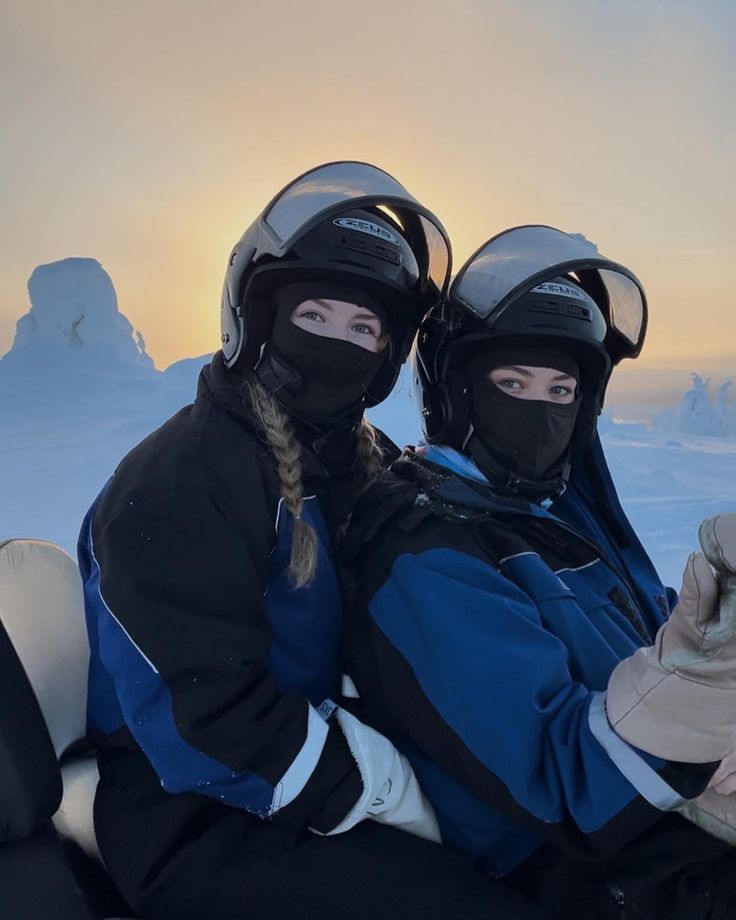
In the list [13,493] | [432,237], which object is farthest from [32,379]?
[432,237]

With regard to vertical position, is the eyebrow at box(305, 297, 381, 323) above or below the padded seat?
above

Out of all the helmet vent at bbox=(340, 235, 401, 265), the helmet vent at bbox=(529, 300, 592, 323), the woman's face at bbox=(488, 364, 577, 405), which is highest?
the helmet vent at bbox=(340, 235, 401, 265)

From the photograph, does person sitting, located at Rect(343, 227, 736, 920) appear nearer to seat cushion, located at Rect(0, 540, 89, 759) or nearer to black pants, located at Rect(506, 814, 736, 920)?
black pants, located at Rect(506, 814, 736, 920)

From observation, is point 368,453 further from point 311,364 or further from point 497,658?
point 497,658

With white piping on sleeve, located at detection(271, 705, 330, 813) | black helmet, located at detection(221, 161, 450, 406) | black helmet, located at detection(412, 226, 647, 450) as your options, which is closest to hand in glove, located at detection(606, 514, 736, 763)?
white piping on sleeve, located at detection(271, 705, 330, 813)

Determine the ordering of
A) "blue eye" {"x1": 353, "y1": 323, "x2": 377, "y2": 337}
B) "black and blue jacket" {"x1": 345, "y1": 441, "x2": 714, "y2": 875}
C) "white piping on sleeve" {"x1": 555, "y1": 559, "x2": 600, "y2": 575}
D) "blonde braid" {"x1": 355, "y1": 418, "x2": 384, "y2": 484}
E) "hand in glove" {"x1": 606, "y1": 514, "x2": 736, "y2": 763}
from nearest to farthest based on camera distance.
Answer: "hand in glove" {"x1": 606, "y1": 514, "x2": 736, "y2": 763}, "black and blue jacket" {"x1": 345, "y1": 441, "x2": 714, "y2": 875}, "white piping on sleeve" {"x1": 555, "y1": 559, "x2": 600, "y2": 575}, "blue eye" {"x1": 353, "y1": 323, "x2": 377, "y2": 337}, "blonde braid" {"x1": 355, "y1": 418, "x2": 384, "y2": 484}

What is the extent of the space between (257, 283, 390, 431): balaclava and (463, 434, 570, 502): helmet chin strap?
0.31 meters

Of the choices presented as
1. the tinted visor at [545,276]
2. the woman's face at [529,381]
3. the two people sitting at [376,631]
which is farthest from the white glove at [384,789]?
the tinted visor at [545,276]

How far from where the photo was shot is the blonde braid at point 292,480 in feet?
4.62

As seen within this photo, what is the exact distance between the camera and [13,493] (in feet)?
25.4

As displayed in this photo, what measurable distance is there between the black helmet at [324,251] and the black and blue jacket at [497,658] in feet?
1.44

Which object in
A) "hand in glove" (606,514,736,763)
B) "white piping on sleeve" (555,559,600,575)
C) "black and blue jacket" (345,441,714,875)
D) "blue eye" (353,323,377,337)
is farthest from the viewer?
A: "blue eye" (353,323,377,337)

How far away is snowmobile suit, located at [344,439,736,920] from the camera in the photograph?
1.18 metres

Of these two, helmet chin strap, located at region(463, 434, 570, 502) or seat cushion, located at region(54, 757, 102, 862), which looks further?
helmet chin strap, located at region(463, 434, 570, 502)
